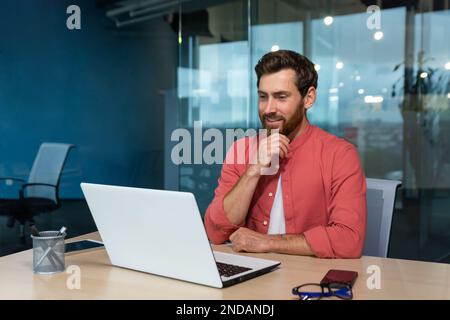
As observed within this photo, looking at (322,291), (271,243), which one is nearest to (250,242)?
(271,243)

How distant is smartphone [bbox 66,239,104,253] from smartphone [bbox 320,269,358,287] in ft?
2.63

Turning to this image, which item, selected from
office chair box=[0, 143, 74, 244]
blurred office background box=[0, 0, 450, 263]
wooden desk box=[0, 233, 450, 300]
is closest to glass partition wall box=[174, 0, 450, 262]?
blurred office background box=[0, 0, 450, 263]

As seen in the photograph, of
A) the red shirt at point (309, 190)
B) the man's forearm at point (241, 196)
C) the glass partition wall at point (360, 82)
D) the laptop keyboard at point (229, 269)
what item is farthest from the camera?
the glass partition wall at point (360, 82)

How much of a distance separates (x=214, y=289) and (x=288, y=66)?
3.28ft

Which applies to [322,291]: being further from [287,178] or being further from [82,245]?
[82,245]

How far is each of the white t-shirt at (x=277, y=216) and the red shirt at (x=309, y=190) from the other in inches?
0.6

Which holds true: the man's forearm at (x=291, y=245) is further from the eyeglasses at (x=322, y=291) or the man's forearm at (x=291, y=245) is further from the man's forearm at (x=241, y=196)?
the eyeglasses at (x=322, y=291)

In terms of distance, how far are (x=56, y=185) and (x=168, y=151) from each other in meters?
1.21

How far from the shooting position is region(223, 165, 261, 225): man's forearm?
1812 millimetres

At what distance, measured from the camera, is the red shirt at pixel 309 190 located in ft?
5.59

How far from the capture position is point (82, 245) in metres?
1.72

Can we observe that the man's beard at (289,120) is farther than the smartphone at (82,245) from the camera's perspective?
Yes

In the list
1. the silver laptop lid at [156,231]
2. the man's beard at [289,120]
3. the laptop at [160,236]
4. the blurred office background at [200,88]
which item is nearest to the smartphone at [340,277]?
the laptop at [160,236]

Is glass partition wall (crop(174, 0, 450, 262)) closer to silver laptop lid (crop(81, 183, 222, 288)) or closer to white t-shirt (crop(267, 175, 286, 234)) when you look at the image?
white t-shirt (crop(267, 175, 286, 234))
